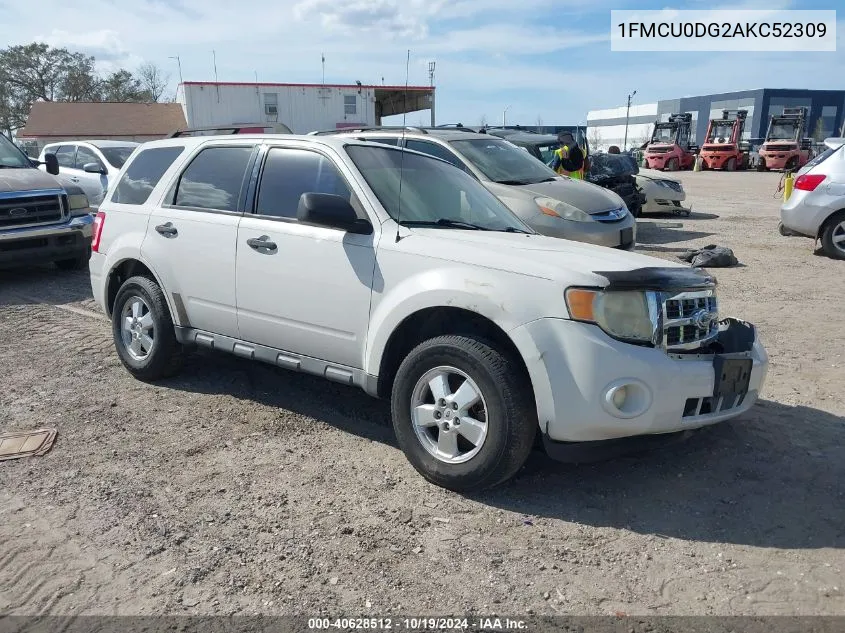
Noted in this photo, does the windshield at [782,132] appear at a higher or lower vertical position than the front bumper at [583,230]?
higher

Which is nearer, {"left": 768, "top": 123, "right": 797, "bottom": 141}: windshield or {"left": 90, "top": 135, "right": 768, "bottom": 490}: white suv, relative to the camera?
{"left": 90, "top": 135, "right": 768, "bottom": 490}: white suv

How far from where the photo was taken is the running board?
4137 mm

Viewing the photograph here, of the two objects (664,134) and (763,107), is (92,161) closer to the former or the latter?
(664,134)

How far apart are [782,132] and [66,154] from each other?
128 feet

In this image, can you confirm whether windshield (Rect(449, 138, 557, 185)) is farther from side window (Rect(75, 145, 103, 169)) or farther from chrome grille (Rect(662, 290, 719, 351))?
side window (Rect(75, 145, 103, 169))

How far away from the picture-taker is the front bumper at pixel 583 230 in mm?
8473

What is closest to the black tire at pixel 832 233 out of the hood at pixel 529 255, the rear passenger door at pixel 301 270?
the hood at pixel 529 255

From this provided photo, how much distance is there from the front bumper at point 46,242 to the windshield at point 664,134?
132ft

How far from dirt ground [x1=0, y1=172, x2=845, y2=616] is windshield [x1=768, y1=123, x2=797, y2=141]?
40324 mm

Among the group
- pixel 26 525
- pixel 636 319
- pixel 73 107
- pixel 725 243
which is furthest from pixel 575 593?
pixel 73 107

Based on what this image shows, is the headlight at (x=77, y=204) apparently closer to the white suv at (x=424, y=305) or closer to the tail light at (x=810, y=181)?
the white suv at (x=424, y=305)

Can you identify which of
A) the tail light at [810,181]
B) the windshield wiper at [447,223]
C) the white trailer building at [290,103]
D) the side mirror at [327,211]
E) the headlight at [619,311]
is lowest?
the headlight at [619,311]

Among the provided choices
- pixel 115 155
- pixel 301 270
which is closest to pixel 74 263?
pixel 115 155

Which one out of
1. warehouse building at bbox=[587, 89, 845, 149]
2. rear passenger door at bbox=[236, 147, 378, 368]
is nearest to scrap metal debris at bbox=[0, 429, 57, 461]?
rear passenger door at bbox=[236, 147, 378, 368]
